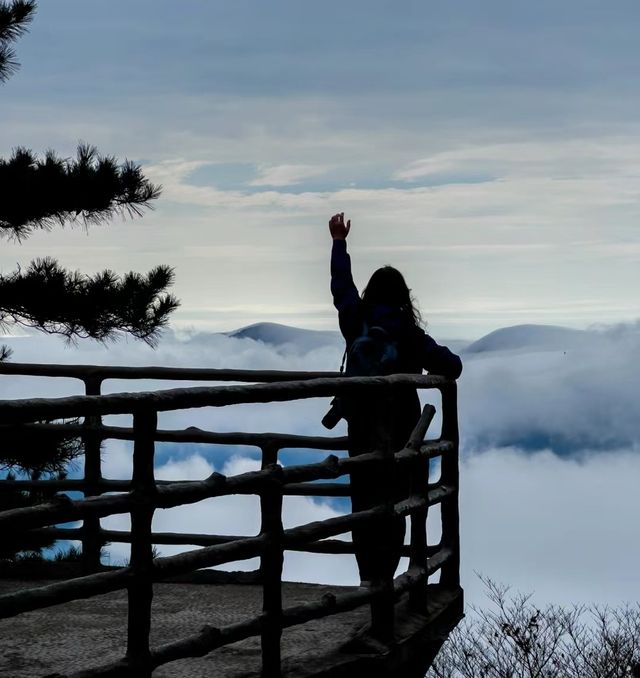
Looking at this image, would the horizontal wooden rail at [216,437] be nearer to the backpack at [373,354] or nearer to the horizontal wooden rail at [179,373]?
the horizontal wooden rail at [179,373]

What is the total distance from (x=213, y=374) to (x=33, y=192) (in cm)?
736

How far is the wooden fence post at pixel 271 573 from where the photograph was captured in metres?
4.40

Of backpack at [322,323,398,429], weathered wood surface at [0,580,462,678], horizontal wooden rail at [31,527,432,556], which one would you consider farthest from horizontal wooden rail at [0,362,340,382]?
backpack at [322,323,398,429]

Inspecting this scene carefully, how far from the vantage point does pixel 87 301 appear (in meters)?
13.8

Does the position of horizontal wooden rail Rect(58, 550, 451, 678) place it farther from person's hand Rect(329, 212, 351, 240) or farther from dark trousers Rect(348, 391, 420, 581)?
person's hand Rect(329, 212, 351, 240)

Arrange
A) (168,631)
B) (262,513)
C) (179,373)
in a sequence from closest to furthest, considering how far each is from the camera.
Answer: (262,513)
(168,631)
(179,373)

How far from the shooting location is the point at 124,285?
1402 cm

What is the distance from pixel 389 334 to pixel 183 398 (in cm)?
187

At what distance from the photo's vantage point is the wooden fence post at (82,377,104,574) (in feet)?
22.7

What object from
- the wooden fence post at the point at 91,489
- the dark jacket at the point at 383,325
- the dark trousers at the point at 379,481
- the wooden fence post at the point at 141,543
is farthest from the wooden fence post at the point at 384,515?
the wooden fence post at the point at 91,489

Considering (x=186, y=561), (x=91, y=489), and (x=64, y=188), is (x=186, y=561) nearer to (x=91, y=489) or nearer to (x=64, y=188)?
(x=91, y=489)

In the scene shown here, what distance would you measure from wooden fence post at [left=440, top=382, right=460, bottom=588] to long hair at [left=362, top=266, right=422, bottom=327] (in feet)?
2.36

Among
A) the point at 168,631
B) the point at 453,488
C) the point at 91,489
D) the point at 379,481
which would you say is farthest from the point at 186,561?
the point at 91,489

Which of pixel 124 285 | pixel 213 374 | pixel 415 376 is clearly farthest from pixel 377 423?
pixel 124 285
